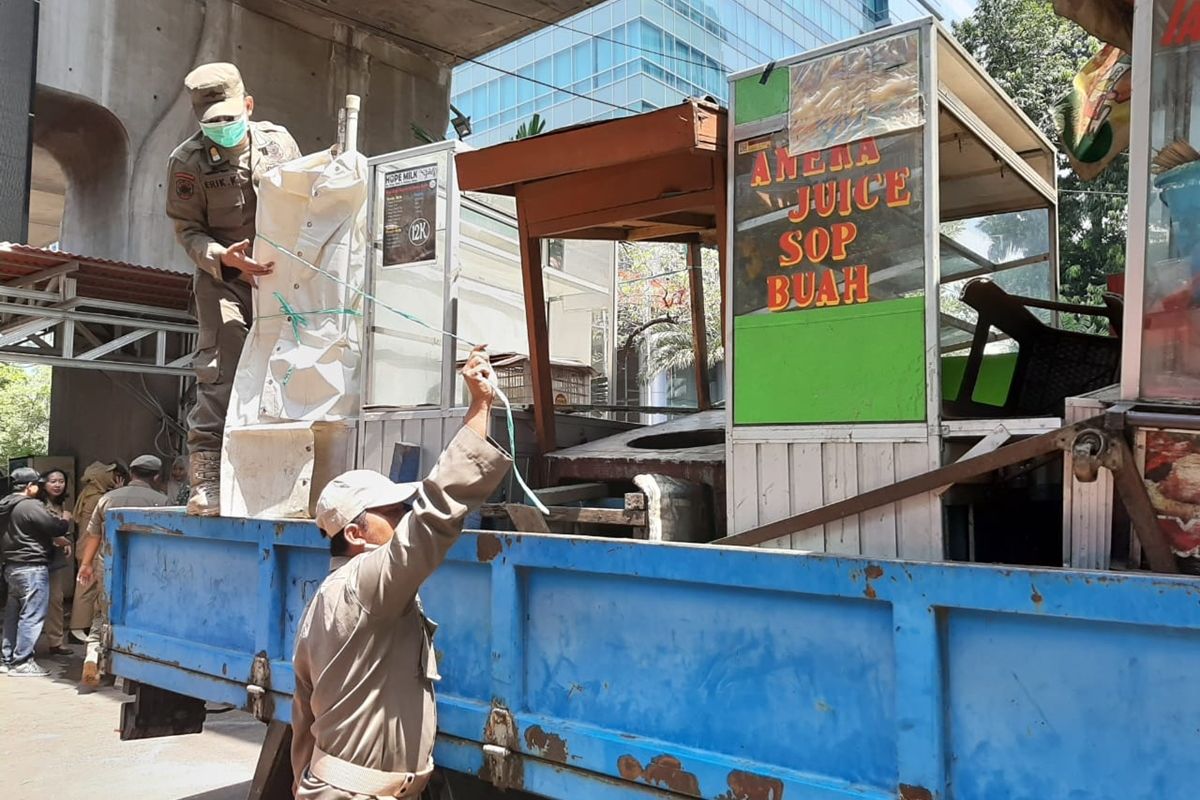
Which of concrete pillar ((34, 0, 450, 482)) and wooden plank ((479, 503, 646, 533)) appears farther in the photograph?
concrete pillar ((34, 0, 450, 482))

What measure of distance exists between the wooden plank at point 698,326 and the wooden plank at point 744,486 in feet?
6.17

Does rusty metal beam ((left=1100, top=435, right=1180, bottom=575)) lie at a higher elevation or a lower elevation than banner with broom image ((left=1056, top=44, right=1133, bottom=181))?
lower

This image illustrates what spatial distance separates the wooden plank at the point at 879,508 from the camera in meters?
2.46

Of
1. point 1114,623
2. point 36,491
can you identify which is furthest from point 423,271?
point 36,491

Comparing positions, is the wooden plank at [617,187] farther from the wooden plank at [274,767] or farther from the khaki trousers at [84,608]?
the khaki trousers at [84,608]

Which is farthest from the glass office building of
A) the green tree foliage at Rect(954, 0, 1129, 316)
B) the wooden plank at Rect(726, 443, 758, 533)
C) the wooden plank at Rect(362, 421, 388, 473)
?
the wooden plank at Rect(726, 443, 758, 533)

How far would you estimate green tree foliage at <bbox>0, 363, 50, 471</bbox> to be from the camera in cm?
3822

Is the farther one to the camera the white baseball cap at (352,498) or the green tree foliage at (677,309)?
the green tree foliage at (677,309)

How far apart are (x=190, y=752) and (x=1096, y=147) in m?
Answer: 5.72

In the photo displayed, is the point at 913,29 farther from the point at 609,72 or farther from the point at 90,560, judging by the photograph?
the point at 609,72

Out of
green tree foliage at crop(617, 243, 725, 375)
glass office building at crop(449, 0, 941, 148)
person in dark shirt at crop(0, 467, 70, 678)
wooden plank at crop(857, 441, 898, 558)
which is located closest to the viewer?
wooden plank at crop(857, 441, 898, 558)

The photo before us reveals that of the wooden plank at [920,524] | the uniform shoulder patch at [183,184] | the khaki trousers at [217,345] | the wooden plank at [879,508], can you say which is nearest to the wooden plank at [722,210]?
the wooden plank at [879,508]

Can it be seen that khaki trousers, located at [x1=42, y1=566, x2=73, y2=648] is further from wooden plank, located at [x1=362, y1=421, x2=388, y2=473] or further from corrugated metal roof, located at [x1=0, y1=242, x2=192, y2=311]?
wooden plank, located at [x1=362, y1=421, x2=388, y2=473]

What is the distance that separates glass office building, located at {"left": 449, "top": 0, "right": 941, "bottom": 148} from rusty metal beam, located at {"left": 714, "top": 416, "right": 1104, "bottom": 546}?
33803mm
